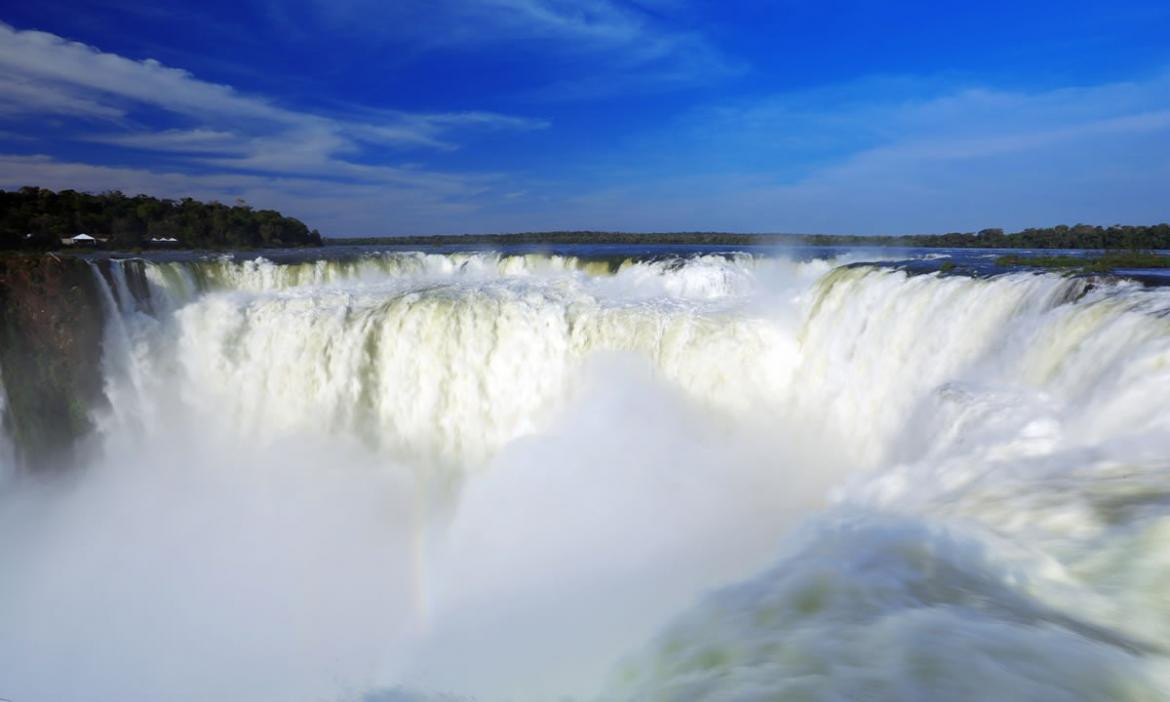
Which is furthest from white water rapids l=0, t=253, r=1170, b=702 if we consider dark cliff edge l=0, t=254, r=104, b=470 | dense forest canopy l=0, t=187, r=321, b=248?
dense forest canopy l=0, t=187, r=321, b=248

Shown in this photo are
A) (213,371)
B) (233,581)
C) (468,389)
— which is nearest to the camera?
(233,581)

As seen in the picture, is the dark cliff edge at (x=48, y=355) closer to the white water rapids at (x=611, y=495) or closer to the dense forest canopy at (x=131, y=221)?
the white water rapids at (x=611, y=495)

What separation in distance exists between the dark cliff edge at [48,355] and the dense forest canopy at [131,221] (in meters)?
25.4

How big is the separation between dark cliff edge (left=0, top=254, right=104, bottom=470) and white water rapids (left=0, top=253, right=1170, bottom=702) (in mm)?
536

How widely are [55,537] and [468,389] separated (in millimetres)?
8361

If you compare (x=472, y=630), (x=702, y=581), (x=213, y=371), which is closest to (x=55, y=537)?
(x=213, y=371)

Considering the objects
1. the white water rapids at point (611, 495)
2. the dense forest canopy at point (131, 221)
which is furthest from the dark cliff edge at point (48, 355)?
the dense forest canopy at point (131, 221)

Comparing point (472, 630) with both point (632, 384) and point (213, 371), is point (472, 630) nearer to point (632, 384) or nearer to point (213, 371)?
point (632, 384)

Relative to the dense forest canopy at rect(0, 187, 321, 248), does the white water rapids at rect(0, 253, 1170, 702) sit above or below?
below

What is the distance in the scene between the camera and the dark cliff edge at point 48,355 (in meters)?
15.0

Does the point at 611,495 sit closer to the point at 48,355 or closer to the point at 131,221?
the point at 48,355

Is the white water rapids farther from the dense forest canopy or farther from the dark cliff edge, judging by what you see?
the dense forest canopy

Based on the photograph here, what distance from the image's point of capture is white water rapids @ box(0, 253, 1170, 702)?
139 inches

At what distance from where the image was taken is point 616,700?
10.9ft
